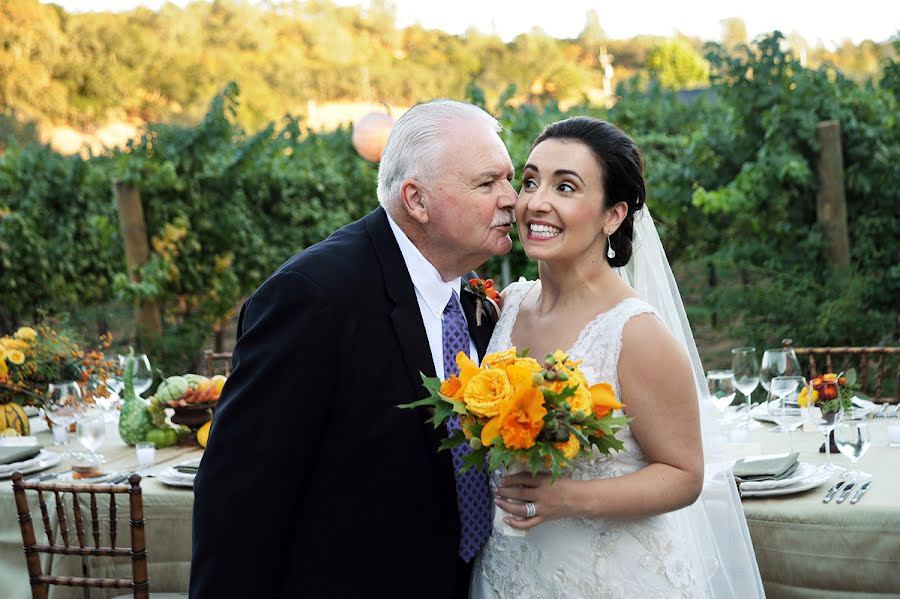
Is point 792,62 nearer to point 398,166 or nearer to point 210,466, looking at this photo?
point 398,166

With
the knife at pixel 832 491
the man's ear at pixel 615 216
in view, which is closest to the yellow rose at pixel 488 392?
the man's ear at pixel 615 216

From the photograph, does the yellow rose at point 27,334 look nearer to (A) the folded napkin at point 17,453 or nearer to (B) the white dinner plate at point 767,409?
(A) the folded napkin at point 17,453

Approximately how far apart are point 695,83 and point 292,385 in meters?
60.3

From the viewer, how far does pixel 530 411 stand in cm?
212

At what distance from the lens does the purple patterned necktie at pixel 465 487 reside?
2534 millimetres

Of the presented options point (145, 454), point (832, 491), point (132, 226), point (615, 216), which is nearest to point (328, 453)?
point (615, 216)

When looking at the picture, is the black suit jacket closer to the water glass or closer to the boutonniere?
the boutonniere

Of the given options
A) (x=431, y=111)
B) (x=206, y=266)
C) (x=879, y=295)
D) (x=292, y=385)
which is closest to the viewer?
(x=292, y=385)

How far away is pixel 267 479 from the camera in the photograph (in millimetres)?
2289

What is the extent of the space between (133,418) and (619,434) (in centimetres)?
274

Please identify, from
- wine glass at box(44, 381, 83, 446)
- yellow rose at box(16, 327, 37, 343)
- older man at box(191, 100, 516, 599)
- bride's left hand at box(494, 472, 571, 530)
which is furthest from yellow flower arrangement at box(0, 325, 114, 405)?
bride's left hand at box(494, 472, 571, 530)

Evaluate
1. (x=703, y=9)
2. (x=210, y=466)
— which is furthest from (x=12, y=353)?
(x=703, y=9)

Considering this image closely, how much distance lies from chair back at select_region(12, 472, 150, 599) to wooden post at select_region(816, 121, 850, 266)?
552 centimetres

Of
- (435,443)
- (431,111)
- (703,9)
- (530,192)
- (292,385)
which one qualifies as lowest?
(435,443)
